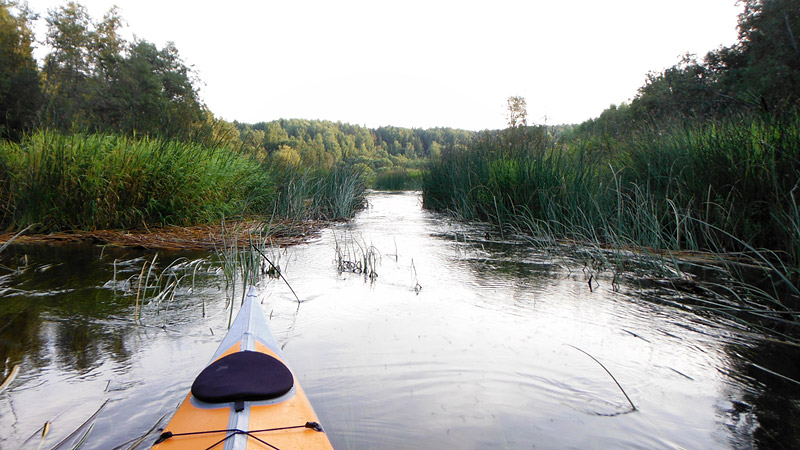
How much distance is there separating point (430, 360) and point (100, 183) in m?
4.75

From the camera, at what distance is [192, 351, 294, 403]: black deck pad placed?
1.31 metres

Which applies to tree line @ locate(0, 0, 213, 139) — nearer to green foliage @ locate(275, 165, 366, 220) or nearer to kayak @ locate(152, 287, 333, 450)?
green foliage @ locate(275, 165, 366, 220)

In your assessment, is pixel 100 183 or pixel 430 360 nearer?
pixel 430 360

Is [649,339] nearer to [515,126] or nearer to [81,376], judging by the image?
[81,376]

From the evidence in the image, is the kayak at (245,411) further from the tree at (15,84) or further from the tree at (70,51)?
the tree at (70,51)

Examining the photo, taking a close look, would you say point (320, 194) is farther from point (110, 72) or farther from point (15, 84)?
point (110, 72)

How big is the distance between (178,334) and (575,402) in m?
1.95

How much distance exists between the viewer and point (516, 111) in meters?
10.2

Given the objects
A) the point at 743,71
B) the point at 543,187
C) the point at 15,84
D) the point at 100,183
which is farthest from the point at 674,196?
the point at 15,84

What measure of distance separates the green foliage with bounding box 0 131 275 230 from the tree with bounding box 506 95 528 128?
5126mm

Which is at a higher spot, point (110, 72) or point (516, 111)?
point (110, 72)

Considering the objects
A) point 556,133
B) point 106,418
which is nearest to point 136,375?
point 106,418

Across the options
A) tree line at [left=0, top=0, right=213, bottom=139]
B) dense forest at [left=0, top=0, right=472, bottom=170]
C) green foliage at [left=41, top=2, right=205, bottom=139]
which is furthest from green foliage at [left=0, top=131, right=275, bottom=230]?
green foliage at [left=41, top=2, right=205, bottom=139]

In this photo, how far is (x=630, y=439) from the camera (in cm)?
157
